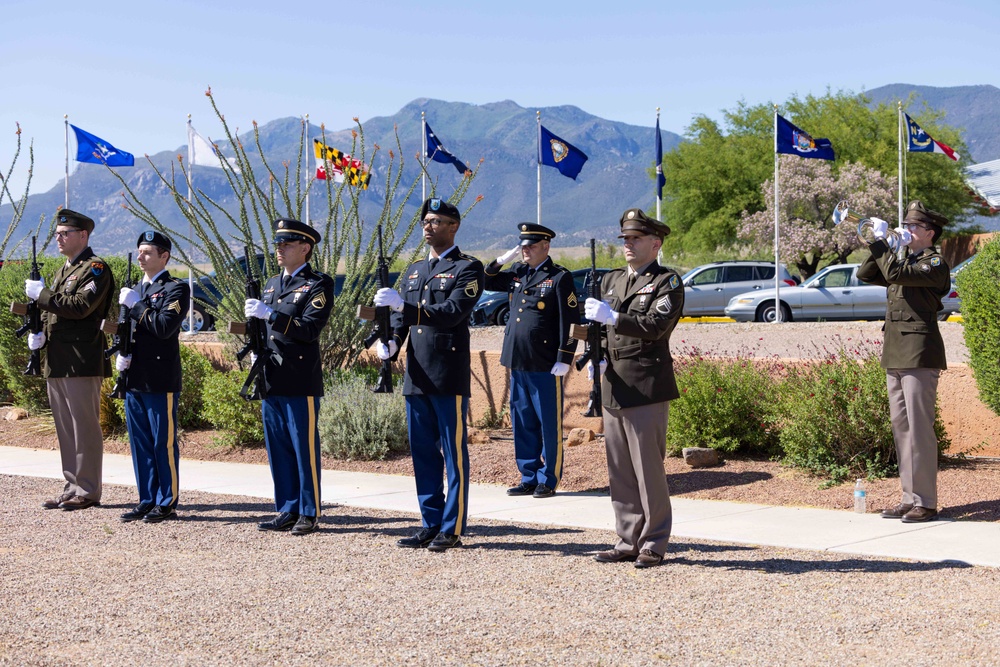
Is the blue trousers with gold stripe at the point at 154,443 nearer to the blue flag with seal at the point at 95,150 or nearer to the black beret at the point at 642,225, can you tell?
the black beret at the point at 642,225

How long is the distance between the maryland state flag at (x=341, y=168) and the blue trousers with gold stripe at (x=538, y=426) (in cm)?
433

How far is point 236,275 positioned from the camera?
14234mm

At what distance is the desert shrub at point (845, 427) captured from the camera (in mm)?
9500

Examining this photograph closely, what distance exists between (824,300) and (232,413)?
17.8 metres

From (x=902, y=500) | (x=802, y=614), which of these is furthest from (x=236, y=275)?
(x=802, y=614)

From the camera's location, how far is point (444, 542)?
752cm

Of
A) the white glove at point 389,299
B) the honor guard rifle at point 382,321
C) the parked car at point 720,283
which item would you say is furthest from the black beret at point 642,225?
the parked car at point 720,283

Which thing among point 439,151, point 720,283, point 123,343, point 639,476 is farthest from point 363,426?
point 720,283

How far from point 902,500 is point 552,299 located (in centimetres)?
308

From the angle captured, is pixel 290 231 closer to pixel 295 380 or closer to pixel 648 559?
pixel 295 380

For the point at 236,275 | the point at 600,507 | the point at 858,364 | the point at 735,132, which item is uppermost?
the point at 735,132

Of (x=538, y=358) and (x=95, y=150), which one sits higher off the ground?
(x=95, y=150)

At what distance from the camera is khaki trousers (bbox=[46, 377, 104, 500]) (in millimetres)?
9273

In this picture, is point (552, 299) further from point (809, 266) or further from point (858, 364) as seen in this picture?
point (809, 266)
